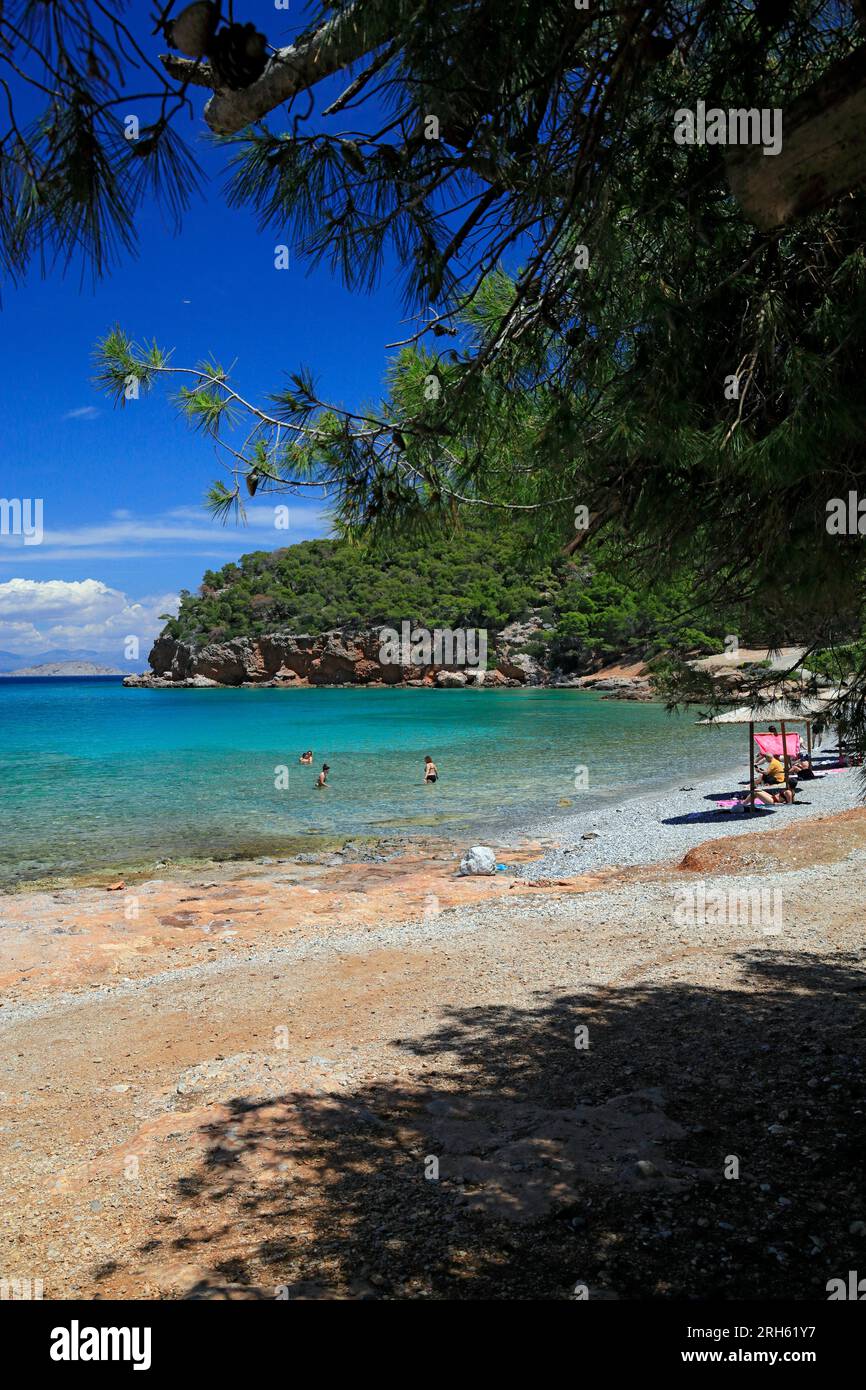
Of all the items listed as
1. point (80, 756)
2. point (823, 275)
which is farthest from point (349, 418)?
point (80, 756)

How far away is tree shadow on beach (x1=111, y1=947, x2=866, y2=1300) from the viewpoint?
3.08 m

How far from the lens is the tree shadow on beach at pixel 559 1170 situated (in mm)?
3080

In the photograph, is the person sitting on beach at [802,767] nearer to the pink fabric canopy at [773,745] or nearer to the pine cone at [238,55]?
the pink fabric canopy at [773,745]

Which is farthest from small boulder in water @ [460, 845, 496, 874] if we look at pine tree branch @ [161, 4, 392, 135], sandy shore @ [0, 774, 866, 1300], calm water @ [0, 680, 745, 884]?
pine tree branch @ [161, 4, 392, 135]

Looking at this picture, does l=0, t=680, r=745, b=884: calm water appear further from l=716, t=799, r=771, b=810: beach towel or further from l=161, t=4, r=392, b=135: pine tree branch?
l=161, t=4, r=392, b=135: pine tree branch

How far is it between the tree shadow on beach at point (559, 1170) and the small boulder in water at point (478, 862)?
7.52m

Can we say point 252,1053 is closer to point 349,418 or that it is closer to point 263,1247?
point 263,1247

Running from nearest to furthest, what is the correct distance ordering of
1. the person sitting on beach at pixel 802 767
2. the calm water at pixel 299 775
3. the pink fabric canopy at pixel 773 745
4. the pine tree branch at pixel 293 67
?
the pine tree branch at pixel 293 67 → the calm water at pixel 299 775 → the person sitting on beach at pixel 802 767 → the pink fabric canopy at pixel 773 745

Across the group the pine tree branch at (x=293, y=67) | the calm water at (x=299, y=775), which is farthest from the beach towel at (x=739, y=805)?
the pine tree branch at (x=293, y=67)

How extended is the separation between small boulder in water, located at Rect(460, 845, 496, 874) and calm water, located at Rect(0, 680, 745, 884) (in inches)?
166

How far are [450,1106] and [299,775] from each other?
24.3 meters

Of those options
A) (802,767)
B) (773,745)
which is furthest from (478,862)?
(802,767)
